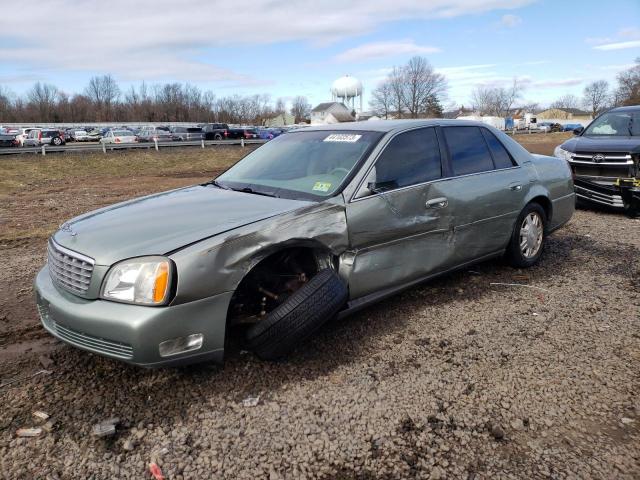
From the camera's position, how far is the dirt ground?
245 centimetres

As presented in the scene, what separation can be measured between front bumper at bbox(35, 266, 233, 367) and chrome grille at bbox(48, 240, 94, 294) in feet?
0.25

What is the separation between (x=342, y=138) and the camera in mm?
4199

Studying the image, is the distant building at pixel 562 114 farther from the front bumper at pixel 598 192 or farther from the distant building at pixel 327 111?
the front bumper at pixel 598 192

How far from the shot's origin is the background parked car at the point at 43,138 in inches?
1310

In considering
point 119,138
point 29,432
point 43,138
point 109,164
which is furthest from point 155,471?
point 43,138

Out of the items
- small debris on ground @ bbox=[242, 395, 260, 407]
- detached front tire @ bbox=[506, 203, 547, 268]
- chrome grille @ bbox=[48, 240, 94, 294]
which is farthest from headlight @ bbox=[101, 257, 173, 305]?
detached front tire @ bbox=[506, 203, 547, 268]

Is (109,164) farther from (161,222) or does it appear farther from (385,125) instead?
(161,222)

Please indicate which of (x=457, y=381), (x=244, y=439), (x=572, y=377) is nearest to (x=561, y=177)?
(x=572, y=377)

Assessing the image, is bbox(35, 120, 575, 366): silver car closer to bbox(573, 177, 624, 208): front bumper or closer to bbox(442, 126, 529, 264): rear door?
bbox(442, 126, 529, 264): rear door

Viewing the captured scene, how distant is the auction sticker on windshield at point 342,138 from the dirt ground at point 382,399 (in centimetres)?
143

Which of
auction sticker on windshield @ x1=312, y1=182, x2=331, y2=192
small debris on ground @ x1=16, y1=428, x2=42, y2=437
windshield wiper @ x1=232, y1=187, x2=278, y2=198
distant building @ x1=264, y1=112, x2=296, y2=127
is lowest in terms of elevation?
small debris on ground @ x1=16, y1=428, x2=42, y2=437

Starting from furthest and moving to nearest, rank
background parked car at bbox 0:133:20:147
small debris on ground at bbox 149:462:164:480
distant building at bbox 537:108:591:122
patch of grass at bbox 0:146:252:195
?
distant building at bbox 537:108:591:122 < background parked car at bbox 0:133:20:147 < patch of grass at bbox 0:146:252:195 < small debris on ground at bbox 149:462:164:480

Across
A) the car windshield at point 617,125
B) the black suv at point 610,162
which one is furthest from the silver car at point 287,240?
the car windshield at point 617,125

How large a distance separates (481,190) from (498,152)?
693 mm
